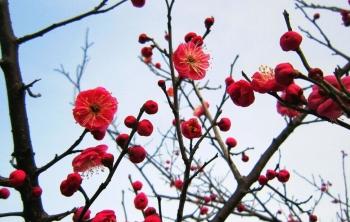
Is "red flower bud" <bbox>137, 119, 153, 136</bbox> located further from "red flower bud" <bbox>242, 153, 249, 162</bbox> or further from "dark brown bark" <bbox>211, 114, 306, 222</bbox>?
"red flower bud" <bbox>242, 153, 249, 162</bbox>

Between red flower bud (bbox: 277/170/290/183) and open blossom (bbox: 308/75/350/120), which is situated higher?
red flower bud (bbox: 277/170/290/183)

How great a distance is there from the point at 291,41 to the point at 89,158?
1020 millimetres

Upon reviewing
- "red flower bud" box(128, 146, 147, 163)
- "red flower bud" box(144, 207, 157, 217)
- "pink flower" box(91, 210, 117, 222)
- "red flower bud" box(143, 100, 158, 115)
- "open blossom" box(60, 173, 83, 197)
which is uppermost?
"red flower bud" box(143, 100, 158, 115)

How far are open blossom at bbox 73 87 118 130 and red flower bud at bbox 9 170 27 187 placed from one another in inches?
14.9

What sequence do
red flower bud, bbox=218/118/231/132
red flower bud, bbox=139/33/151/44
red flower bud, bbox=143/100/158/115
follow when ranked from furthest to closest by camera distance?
red flower bud, bbox=139/33/151/44, red flower bud, bbox=218/118/231/132, red flower bud, bbox=143/100/158/115

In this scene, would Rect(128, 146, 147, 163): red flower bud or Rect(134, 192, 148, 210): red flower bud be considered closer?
Rect(128, 146, 147, 163): red flower bud

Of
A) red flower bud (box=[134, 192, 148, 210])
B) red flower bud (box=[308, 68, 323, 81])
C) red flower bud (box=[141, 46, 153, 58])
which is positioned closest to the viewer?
red flower bud (box=[308, 68, 323, 81])

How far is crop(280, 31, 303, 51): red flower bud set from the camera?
121 cm

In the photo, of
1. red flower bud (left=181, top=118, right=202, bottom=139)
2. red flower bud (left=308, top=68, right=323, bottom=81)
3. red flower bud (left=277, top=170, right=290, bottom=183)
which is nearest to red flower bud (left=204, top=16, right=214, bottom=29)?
red flower bud (left=181, top=118, right=202, bottom=139)

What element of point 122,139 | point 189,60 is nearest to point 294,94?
point 122,139

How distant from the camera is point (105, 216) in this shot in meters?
1.46

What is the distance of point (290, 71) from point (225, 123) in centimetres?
120

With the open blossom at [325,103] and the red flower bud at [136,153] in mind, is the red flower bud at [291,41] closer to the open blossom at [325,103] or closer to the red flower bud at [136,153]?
the open blossom at [325,103]

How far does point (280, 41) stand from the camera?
4.11ft
